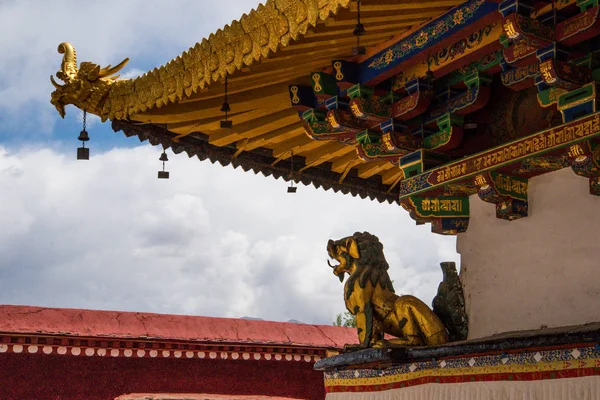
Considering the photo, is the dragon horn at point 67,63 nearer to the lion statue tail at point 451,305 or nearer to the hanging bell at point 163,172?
the hanging bell at point 163,172

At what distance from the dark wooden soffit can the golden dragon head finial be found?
0.67 feet

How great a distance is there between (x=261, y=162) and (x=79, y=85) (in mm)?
1366

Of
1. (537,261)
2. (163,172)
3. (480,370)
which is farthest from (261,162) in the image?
(480,370)

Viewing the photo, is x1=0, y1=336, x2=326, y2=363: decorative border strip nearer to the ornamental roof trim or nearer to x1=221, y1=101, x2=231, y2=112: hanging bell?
the ornamental roof trim

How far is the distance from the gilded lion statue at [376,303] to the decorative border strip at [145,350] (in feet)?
13.0

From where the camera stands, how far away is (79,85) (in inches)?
214

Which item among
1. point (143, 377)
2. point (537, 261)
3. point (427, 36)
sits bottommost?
point (143, 377)

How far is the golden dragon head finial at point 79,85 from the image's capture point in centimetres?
540

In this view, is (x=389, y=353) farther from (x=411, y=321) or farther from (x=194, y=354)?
(x=194, y=354)

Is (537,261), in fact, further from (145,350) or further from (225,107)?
(145,350)

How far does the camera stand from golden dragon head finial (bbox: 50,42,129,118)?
17.7 ft

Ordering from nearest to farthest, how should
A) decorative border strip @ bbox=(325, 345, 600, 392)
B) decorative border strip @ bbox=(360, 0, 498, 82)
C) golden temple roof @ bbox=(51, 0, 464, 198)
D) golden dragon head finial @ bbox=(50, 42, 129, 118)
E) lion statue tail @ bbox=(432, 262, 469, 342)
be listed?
1. decorative border strip @ bbox=(325, 345, 600, 392)
2. decorative border strip @ bbox=(360, 0, 498, 82)
3. golden temple roof @ bbox=(51, 0, 464, 198)
4. lion statue tail @ bbox=(432, 262, 469, 342)
5. golden dragon head finial @ bbox=(50, 42, 129, 118)

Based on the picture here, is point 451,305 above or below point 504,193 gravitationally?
below

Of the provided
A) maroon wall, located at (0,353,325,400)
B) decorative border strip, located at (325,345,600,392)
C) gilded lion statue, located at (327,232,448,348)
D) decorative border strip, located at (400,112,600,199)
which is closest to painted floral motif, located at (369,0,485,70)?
decorative border strip, located at (400,112,600,199)
